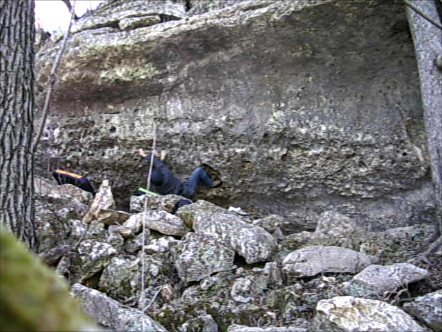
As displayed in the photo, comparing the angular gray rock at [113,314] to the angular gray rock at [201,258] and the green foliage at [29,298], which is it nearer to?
the angular gray rock at [201,258]

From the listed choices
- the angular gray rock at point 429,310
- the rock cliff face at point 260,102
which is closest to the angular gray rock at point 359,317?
the angular gray rock at point 429,310

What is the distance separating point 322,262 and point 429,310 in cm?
86

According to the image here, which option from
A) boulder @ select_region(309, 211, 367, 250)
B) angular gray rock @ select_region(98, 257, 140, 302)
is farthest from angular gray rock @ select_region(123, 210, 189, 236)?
boulder @ select_region(309, 211, 367, 250)

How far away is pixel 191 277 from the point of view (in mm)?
2996

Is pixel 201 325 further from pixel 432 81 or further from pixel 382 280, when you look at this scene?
pixel 432 81

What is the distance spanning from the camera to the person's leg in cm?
554

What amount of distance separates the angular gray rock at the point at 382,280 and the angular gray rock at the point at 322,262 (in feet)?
0.99

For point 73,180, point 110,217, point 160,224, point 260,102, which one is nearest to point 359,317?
point 160,224

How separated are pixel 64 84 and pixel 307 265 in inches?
160

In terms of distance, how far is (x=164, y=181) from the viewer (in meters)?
5.50

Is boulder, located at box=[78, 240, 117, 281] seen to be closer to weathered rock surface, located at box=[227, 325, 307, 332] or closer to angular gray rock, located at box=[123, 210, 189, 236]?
angular gray rock, located at box=[123, 210, 189, 236]

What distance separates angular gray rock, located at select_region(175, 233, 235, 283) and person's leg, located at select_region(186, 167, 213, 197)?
229 centimetres

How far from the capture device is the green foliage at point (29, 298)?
1.37 feet

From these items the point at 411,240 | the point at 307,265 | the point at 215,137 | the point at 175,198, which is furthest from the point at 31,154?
the point at 215,137
